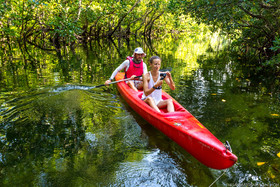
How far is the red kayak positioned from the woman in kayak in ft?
0.44

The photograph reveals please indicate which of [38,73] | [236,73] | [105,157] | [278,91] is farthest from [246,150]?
[38,73]

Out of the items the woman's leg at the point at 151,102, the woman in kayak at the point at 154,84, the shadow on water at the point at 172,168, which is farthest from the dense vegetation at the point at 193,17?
the shadow on water at the point at 172,168

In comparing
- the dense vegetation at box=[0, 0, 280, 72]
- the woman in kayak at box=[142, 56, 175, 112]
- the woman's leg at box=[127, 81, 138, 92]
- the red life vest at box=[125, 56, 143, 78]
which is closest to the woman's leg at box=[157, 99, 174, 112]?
the woman in kayak at box=[142, 56, 175, 112]

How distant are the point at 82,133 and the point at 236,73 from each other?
23.5ft

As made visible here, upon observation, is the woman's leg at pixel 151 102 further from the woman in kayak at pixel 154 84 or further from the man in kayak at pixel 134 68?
the man in kayak at pixel 134 68

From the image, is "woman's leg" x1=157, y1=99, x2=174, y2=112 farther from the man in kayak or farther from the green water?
the man in kayak

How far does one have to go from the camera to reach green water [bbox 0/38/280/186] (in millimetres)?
2877

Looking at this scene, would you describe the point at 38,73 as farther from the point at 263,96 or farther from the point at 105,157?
the point at 263,96

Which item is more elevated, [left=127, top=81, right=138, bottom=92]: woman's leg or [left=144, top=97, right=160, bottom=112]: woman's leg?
[left=127, top=81, right=138, bottom=92]: woman's leg

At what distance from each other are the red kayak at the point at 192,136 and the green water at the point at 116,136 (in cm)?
19

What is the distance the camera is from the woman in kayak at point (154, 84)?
160 inches

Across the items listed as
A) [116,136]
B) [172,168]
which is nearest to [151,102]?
[116,136]

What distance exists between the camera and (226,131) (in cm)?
408

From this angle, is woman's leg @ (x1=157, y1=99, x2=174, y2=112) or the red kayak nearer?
the red kayak
